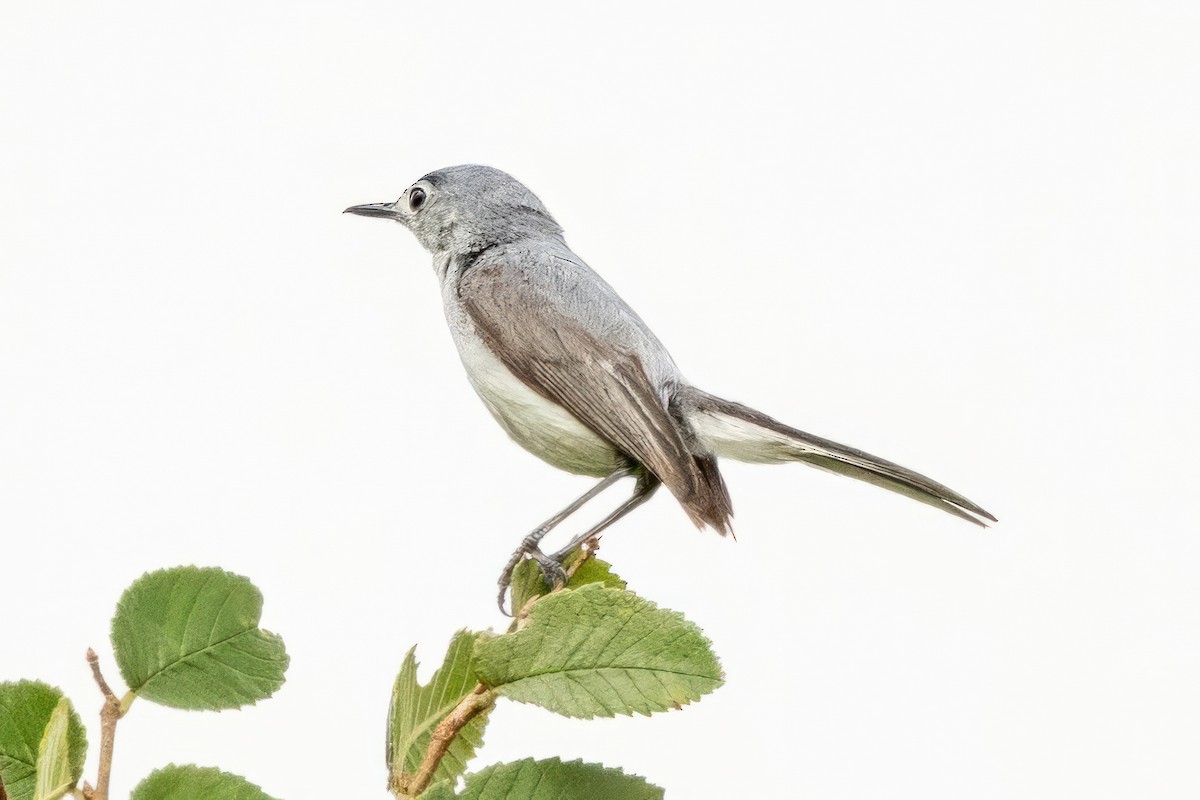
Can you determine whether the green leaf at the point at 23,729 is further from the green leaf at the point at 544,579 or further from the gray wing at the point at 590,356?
the gray wing at the point at 590,356

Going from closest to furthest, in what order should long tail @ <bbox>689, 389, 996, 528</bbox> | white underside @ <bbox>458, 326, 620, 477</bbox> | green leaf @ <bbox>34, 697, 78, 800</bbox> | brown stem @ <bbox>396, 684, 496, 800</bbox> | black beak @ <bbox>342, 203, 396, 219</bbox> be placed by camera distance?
green leaf @ <bbox>34, 697, 78, 800</bbox> < brown stem @ <bbox>396, 684, 496, 800</bbox> < long tail @ <bbox>689, 389, 996, 528</bbox> < white underside @ <bbox>458, 326, 620, 477</bbox> < black beak @ <bbox>342, 203, 396, 219</bbox>

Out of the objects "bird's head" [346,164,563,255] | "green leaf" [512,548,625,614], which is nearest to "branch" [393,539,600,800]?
"green leaf" [512,548,625,614]

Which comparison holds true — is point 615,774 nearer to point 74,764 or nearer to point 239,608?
point 239,608

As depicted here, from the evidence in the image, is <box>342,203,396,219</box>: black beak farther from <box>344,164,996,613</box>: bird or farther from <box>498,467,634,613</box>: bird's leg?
<box>498,467,634,613</box>: bird's leg

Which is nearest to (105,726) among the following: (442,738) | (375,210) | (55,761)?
(55,761)

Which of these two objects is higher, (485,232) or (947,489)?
(485,232)

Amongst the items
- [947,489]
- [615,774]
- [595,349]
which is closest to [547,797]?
[615,774]
